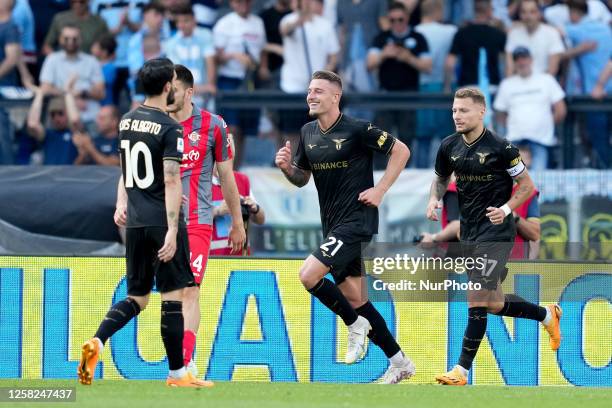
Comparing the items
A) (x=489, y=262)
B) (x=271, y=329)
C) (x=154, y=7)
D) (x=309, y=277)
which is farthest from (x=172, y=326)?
(x=154, y=7)

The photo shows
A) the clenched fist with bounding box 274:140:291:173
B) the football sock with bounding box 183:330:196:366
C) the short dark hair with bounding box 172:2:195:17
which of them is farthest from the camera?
the short dark hair with bounding box 172:2:195:17

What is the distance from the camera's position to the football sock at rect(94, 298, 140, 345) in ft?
28.9

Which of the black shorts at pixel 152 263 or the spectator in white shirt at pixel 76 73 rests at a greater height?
the spectator in white shirt at pixel 76 73

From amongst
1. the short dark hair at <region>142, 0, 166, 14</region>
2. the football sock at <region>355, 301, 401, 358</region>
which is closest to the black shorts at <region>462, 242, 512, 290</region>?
the football sock at <region>355, 301, 401, 358</region>

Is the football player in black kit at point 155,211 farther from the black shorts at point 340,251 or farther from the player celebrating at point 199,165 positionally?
the black shorts at point 340,251

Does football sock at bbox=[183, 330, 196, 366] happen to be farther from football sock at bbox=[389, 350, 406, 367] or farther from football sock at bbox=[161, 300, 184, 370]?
football sock at bbox=[389, 350, 406, 367]

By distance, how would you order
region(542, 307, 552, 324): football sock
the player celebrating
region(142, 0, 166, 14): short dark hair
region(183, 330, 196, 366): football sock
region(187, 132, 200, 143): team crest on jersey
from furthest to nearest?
region(142, 0, 166, 14): short dark hair, region(542, 307, 552, 324): football sock, region(187, 132, 200, 143): team crest on jersey, the player celebrating, region(183, 330, 196, 366): football sock

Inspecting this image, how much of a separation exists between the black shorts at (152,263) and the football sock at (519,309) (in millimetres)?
2763

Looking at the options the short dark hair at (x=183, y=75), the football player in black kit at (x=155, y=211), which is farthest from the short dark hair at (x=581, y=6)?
the football player in black kit at (x=155, y=211)

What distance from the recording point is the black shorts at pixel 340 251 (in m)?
10.0

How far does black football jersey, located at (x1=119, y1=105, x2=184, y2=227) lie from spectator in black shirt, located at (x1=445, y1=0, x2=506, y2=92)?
7770mm

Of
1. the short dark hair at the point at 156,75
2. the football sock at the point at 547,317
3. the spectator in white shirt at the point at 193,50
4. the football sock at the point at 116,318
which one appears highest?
the spectator in white shirt at the point at 193,50

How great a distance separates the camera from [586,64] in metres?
16.1

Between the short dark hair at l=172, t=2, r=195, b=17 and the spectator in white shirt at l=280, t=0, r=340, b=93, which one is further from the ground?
the short dark hair at l=172, t=2, r=195, b=17
